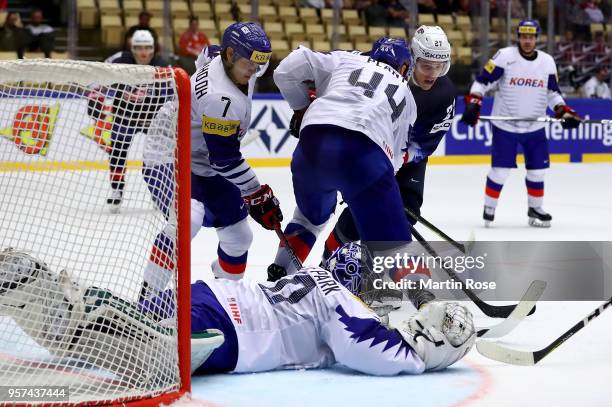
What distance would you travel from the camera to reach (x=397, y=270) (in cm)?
357

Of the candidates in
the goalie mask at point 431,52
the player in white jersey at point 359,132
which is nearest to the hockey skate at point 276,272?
the player in white jersey at point 359,132

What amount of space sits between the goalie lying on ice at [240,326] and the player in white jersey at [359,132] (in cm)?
54

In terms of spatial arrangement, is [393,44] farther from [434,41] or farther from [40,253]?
[40,253]

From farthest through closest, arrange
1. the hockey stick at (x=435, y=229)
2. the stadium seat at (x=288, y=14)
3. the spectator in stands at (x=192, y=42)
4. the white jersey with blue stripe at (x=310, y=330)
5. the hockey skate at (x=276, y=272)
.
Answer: the stadium seat at (x=288, y=14) < the spectator in stands at (x=192, y=42) < the hockey stick at (x=435, y=229) < the hockey skate at (x=276, y=272) < the white jersey with blue stripe at (x=310, y=330)

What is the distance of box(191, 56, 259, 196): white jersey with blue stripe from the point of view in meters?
3.54

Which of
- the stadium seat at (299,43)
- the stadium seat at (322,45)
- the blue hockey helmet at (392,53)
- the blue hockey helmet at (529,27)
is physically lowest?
the stadium seat at (322,45)

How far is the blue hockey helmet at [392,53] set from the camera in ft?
12.1

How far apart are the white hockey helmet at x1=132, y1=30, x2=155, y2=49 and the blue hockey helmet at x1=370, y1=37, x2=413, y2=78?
10.9ft

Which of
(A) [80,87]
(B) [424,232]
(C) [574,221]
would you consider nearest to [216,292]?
(A) [80,87]

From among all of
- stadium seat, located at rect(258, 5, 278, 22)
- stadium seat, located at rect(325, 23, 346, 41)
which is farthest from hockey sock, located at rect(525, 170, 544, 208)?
stadium seat, located at rect(258, 5, 278, 22)

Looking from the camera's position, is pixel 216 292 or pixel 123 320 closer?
pixel 123 320

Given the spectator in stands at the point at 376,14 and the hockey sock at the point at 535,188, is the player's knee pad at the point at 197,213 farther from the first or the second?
the spectator in stands at the point at 376,14

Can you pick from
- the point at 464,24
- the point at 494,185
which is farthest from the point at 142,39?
the point at 464,24

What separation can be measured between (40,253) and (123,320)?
295mm
